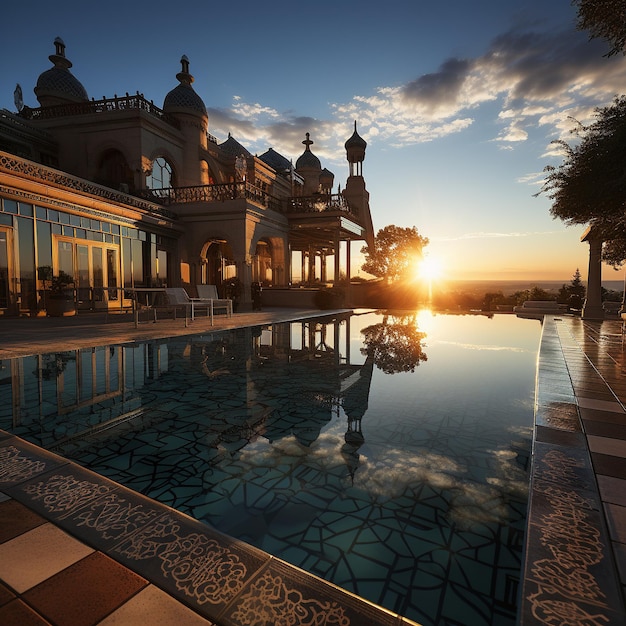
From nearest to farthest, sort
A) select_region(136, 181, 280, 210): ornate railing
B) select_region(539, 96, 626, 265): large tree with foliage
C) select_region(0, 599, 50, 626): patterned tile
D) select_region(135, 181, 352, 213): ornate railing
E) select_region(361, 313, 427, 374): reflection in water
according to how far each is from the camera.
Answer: select_region(0, 599, 50, 626): patterned tile → select_region(539, 96, 626, 265): large tree with foliage → select_region(361, 313, 427, 374): reflection in water → select_region(136, 181, 280, 210): ornate railing → select_region(135, 181, 352, 213): ornate railing

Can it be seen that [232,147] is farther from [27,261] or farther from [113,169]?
[27,261]

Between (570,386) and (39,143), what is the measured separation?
23237 mm

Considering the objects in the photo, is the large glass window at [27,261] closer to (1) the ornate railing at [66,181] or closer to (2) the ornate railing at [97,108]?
(1) the ornate railing at [66,181]

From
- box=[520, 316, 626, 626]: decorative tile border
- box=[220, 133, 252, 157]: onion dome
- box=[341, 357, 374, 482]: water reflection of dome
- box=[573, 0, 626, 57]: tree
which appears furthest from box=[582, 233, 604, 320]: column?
box=[220, 133, 252, 157]: onion dome

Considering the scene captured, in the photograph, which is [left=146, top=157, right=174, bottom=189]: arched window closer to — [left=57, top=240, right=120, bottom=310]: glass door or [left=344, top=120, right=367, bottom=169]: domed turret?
[left=57, top=240, right=120, bottom=310]: glass door

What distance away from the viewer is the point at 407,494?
236cm

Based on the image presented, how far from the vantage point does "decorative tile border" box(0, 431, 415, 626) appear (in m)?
1.32

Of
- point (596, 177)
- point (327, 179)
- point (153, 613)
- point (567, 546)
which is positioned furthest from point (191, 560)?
point (327, 179)

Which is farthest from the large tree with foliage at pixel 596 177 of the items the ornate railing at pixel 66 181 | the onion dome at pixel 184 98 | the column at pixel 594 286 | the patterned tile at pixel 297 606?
the onion dome at pixel 184 98

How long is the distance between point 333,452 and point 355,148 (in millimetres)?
25464

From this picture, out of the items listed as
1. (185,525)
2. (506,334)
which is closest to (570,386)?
(185,525)

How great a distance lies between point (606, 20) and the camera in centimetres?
609

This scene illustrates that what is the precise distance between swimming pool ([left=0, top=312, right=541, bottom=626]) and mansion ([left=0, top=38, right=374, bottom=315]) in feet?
25.9

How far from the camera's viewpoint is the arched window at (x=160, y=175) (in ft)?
59.9
